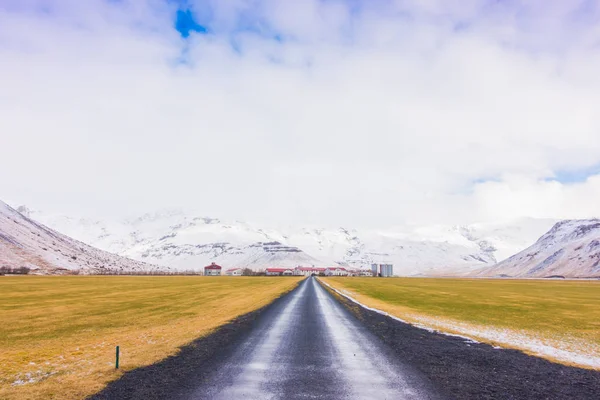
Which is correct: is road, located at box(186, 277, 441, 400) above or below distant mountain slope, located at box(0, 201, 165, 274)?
below

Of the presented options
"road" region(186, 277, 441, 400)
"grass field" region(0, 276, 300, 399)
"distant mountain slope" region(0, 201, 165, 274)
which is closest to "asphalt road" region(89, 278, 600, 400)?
"road" region(186, 277, 441, 400)

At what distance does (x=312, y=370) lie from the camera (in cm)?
1488

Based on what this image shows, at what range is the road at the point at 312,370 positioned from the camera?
12141mm

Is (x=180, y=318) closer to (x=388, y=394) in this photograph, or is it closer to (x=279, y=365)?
(x=279, y=365)

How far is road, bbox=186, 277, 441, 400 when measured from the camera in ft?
39.8

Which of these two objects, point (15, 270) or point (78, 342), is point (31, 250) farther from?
point (78, 342)

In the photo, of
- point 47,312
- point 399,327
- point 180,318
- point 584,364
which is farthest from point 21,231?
point 584,364

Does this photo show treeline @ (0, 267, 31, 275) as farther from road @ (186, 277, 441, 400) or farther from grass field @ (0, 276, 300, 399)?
road @ (186, 277, 441, 400)

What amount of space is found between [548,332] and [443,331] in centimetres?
852

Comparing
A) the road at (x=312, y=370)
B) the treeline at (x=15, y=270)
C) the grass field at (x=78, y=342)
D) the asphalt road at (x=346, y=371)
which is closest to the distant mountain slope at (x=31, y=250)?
the treeline at (x=15, y=270)

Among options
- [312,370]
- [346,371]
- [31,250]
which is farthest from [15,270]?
[346,371]

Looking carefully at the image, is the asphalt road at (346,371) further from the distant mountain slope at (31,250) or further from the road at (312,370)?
the distant mountain slope at (31,250)

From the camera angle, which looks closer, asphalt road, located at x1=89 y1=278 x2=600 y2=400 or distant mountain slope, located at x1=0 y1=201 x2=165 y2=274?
asphalt road, located at x1=89 y1=278 x2=600 y2=400

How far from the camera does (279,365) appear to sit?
51.2 feet
